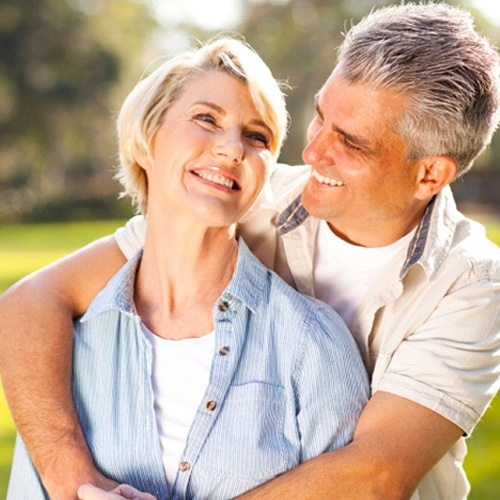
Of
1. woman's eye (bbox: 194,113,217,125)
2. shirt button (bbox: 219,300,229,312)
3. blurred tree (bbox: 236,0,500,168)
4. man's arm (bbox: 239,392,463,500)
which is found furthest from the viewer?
blurred tree (bbox: 236,0,500,168)

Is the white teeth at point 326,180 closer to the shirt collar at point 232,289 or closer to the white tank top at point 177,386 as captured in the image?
the shirt collar at point 232,289

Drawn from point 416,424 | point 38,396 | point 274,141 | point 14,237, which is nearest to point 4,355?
point 38,396

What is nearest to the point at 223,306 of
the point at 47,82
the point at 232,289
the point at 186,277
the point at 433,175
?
the point at 232,289

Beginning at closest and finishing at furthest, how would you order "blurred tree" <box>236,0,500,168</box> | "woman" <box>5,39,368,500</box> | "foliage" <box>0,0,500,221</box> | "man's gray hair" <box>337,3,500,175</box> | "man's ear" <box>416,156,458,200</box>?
"woman" <box>5,39,368,500</box>
"man's gray hair" <box>337,3,500,175</box>
"man's ear" <box>416,156,458,200</box>
"foliage" <box>0,0,500,221</box>
"blurred tree" <box>236,0,500,168</box>

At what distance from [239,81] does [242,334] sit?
722 millimetres

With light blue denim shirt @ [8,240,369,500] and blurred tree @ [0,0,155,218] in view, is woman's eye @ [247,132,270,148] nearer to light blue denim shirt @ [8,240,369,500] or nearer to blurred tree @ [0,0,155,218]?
light blue denim shirt @ [8,240,369,500]

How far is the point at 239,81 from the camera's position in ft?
9.04

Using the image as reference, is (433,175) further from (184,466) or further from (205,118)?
(184,466)

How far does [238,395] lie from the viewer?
8.29 feet

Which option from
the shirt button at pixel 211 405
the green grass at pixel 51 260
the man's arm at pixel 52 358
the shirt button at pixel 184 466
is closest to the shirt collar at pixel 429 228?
the man's arm at pixel 52 358

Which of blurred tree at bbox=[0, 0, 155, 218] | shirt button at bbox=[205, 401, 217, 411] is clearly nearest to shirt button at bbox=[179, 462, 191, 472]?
shirt button at bbox=[205, 401, 217, 411]

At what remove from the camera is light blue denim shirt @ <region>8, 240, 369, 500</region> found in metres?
2.47

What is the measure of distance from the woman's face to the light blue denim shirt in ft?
0.66

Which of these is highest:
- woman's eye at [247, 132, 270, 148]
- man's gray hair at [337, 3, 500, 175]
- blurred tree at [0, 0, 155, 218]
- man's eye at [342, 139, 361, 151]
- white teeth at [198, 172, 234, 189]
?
man's gray hair at [337, 3, 500, 175]
